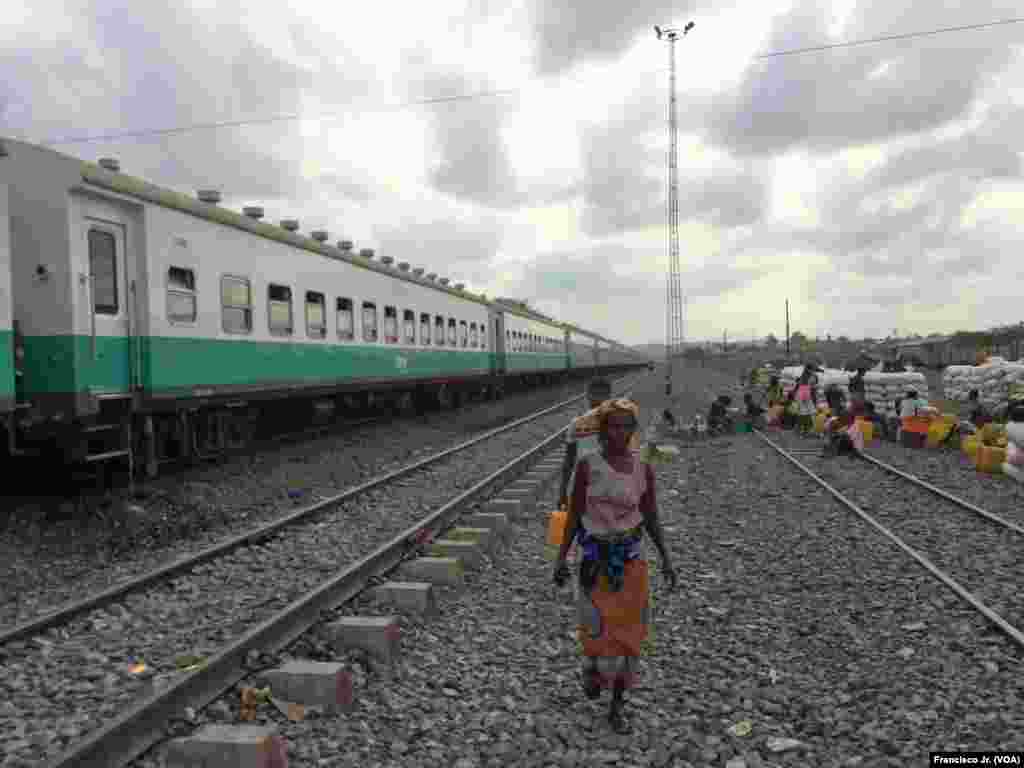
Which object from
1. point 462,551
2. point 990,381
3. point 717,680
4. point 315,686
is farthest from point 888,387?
point 315,686

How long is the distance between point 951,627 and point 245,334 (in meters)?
9.06

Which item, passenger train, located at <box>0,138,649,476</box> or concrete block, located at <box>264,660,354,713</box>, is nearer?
concrete block, located at <box>264,660,354,713</box>

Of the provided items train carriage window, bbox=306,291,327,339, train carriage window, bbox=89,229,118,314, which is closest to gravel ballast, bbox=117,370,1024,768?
train carriage window, bbox=89,229,118,314

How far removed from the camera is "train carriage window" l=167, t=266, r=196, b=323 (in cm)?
952

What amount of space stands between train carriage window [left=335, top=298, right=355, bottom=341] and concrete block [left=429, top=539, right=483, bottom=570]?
8.37m

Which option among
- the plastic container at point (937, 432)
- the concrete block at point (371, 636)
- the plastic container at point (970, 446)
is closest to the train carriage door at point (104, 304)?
the concrete block at point (371, 636)

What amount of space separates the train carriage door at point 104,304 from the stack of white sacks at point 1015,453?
10.9 metres

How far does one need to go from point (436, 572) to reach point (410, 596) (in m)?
0.63

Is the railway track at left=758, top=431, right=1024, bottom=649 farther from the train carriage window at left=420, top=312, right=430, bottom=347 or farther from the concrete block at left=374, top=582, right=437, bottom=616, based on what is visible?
the train carriage window at left=420, top=312, right=430, bottom=347

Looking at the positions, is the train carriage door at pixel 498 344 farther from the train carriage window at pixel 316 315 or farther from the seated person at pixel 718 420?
the train carriage window at pixel 316 315

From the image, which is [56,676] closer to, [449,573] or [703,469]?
[449,573]

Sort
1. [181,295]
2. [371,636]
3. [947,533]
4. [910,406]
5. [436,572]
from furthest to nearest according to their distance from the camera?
[910,406], [181,295], [947,533], [436,572], [371,636]

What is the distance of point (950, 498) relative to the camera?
9.12 metres

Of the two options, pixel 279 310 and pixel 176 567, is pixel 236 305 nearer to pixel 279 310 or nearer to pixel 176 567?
pixel 279 310
